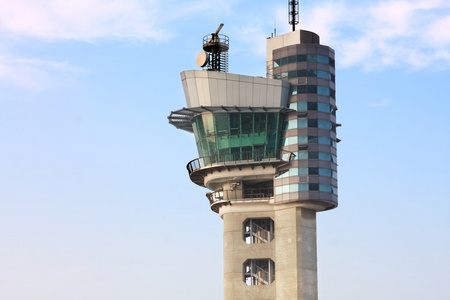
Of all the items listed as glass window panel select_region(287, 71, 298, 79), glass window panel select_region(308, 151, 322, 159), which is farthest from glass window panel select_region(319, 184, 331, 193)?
glass window panel select_region(287, 71, 298, 79)

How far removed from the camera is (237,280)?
127500mm

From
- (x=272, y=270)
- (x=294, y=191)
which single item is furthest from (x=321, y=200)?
(x=272, y=270)

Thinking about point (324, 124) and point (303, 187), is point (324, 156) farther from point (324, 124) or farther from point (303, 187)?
point (303, 187)

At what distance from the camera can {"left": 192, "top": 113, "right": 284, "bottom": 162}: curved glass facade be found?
421 ft

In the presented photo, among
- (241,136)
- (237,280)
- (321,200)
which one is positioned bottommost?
(237,280)

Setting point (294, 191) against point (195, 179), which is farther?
point (195, 179)

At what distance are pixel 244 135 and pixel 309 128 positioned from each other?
30.5ft

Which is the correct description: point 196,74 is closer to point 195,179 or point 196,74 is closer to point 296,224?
point 195,179

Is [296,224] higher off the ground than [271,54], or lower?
lower

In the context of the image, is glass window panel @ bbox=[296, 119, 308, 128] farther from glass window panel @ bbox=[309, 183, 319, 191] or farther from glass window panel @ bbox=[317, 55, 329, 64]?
glass window panel @ bbox=[317, 55, 329, 64]

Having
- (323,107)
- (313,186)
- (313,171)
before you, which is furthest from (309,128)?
(313,186)

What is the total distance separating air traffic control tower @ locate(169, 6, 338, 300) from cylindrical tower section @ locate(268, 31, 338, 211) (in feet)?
0.46

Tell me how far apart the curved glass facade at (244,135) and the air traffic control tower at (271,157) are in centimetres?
14

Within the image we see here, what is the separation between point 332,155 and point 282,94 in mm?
11151
